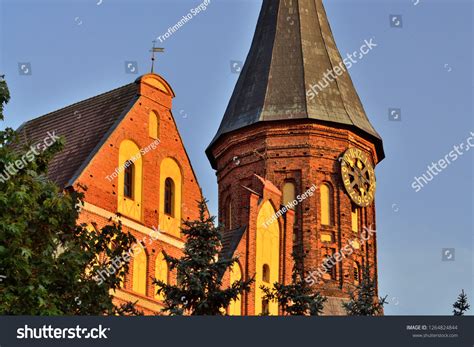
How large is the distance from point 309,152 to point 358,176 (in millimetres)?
2453

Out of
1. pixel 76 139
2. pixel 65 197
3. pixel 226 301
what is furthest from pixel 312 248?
pixel 65 197

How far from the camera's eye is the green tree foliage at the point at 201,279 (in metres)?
23.8

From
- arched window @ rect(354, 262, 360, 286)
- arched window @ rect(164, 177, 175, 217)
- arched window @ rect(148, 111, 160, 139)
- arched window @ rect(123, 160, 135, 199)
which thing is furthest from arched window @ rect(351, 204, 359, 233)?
arched window @ rect(123, 160, 135, 199)

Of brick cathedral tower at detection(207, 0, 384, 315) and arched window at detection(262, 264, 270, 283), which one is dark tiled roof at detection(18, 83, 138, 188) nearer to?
arched window at detection(262, 264, 270, 283)

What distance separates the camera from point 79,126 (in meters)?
33.0

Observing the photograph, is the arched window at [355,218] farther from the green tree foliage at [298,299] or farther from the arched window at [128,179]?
the green tree foliage at [298,299]

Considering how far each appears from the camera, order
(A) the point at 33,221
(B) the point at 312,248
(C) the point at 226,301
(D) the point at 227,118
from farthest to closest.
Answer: (D) the point at 227,118, (B) the point at 312,248, (C) the point at 226,301, (A) the point at 33,221

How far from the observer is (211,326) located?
16.3 meters

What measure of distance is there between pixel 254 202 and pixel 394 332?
70.4 feet

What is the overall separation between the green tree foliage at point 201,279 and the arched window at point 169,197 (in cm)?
814

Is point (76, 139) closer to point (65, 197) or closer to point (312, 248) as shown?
point (65, 197)

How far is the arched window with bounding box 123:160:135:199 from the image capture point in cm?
3136

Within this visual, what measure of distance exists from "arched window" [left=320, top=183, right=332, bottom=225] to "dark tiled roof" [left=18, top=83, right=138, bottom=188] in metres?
18.4

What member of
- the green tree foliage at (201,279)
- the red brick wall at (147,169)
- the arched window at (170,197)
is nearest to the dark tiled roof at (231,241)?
the red brick wall at (147,169)
